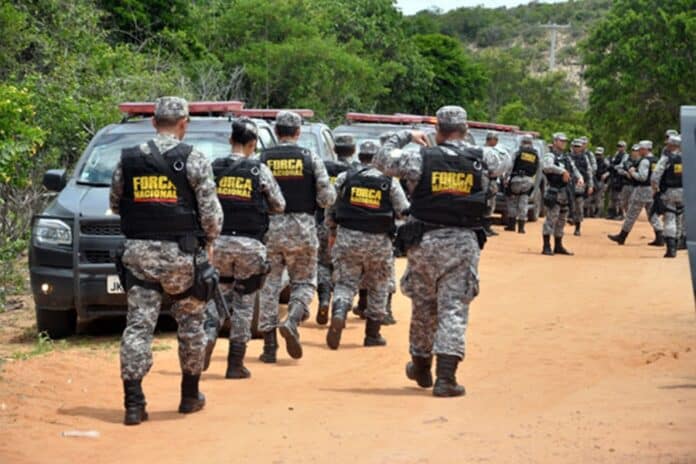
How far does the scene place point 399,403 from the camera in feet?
32.3

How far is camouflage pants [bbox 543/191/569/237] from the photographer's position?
23984 millimetres

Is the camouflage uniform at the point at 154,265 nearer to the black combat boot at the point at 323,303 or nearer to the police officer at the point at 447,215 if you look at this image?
the police officer at the point at 447,215

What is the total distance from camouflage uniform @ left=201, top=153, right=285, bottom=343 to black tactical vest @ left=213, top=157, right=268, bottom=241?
0.04m

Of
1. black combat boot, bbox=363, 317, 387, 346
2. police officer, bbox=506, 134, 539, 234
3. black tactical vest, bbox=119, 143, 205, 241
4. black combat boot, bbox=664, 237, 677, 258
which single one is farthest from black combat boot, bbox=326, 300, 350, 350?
police officer, bbox=506, 134, 539, 234

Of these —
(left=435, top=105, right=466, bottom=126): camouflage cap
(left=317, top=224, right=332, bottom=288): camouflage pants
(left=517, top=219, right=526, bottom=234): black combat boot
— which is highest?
(left=435, top=105, right=466, bottom=126): camouflage cap

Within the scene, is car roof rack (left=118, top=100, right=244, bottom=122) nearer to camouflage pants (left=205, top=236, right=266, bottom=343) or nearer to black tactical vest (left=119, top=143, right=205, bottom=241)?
camouflage pants (left=205, top=236, right=266, bottom=343)

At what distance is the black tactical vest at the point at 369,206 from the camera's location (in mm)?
12789

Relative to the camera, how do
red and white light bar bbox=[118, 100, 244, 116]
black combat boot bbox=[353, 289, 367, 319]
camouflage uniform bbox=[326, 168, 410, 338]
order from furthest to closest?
black combat boot bbox=[353, 289, 367, 319]
red and white light bar bbox=[118, 100, 244, 116]
camouflage uniform bbox=[326, 168, 410, 338]

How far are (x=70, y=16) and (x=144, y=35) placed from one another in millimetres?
10007

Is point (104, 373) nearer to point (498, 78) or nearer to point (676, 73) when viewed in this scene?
point (676, 73)

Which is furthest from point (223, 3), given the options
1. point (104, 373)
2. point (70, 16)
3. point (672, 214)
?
point (104, 373)

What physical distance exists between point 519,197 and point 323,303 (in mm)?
16212

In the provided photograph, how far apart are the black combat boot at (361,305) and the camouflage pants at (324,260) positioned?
673 millimetres

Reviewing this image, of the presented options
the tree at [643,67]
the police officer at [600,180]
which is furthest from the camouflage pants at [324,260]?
the tree at [643,67]
